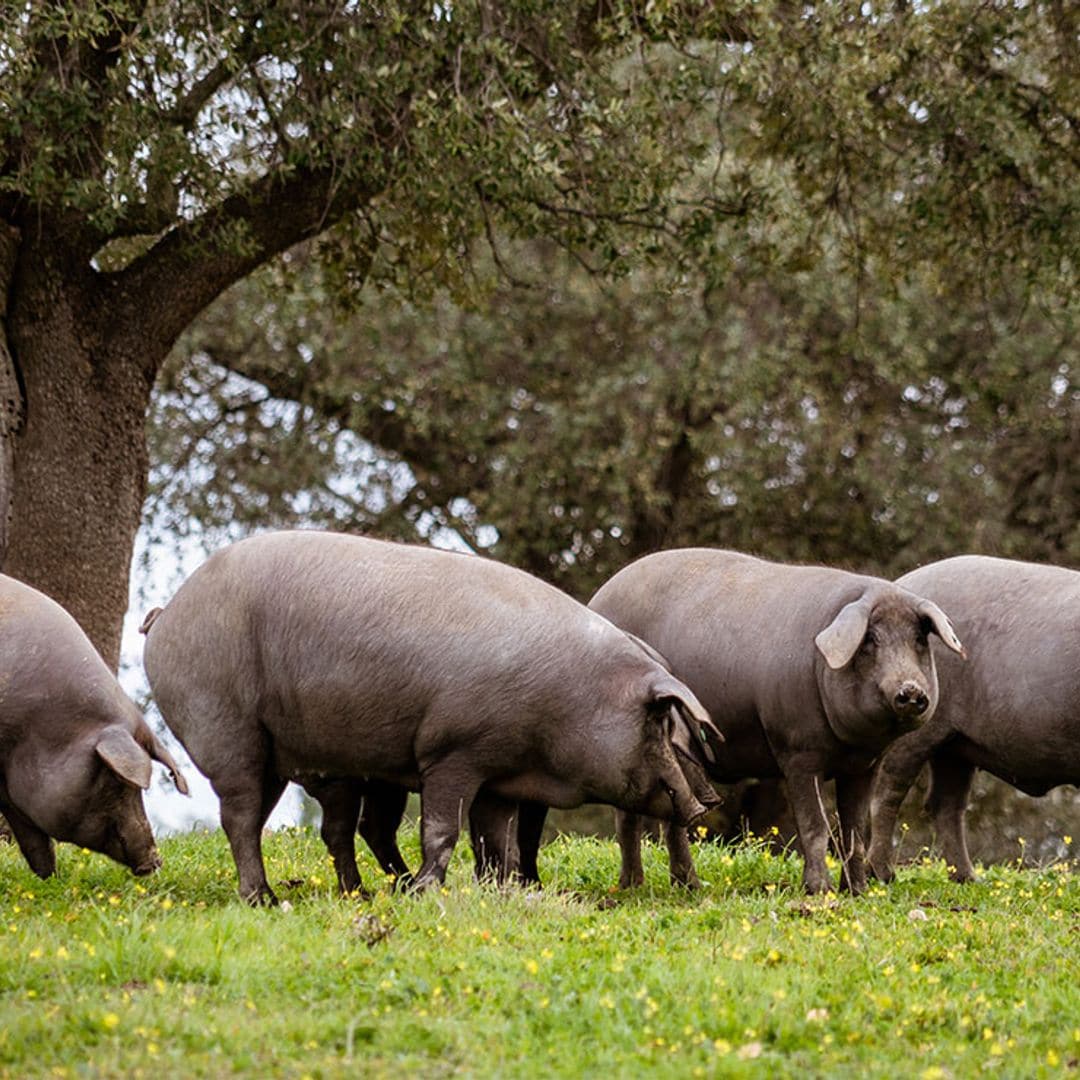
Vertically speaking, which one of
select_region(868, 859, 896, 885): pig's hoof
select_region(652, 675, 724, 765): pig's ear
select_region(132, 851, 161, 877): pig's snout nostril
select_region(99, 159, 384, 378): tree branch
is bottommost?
select_region(868, 859, 896, 885): pig's hoof

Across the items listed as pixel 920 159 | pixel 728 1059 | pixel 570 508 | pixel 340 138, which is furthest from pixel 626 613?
pixel 570 508

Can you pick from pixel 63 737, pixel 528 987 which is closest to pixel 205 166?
pixel 63 737

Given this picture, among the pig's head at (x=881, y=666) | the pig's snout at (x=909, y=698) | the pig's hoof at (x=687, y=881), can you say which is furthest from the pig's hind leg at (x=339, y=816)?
the pig's snout at (x=909, y=698)

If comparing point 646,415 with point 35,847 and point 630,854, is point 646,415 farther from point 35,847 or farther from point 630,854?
point 35,847

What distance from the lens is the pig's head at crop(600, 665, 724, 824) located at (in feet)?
28.7

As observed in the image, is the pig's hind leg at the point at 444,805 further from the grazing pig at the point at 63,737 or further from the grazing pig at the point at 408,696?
the grazing pig at the point at 63,737

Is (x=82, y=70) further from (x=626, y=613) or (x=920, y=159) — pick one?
(x=920, y=159)

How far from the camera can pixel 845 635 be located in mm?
8680

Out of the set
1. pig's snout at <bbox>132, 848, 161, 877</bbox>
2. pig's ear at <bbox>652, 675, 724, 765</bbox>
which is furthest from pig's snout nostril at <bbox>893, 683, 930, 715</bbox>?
pig's snout at <bbox>132, 848, 161, 877</bbox>

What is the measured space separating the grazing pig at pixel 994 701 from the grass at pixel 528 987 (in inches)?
48.0

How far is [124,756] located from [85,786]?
33 cm

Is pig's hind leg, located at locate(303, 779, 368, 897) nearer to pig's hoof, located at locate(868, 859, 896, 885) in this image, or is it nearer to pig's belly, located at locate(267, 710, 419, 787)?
pig's belly, located at locate(267, 710, 419, 787)

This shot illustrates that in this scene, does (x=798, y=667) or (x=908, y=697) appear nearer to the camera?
(x=908, y=697)

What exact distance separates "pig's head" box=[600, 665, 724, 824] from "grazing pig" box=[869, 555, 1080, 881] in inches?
65.0
